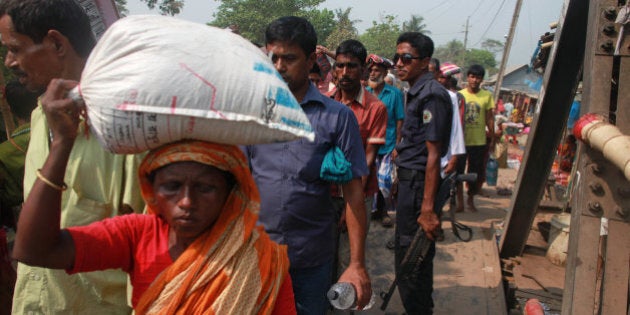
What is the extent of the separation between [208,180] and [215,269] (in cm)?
24

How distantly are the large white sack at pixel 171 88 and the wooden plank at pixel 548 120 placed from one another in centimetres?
278

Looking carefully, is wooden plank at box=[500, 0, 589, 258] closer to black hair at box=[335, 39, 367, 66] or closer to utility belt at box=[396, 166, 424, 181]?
utility belt at box=[396, 166, 424, 181]

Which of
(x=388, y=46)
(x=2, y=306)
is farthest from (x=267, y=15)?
(x=2, y=306)

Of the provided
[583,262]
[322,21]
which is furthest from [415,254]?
[322,21]

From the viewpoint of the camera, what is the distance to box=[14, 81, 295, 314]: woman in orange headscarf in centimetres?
114

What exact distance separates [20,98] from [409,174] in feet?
8.68

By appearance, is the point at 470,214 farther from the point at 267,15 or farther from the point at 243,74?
the point at 267,15

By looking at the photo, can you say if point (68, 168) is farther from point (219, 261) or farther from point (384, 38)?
point (384, 38)

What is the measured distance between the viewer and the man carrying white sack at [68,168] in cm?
147

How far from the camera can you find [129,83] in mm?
1088

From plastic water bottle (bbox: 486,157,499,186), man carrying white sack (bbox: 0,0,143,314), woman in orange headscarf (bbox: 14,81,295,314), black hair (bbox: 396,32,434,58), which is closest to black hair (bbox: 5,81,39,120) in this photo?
man carrying white sack (bbox: 0,0,143,314)

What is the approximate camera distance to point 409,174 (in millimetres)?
3348

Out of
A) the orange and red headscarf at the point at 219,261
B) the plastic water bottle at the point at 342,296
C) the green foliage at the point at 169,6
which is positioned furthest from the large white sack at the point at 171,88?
the green foliage at the point at 169,6

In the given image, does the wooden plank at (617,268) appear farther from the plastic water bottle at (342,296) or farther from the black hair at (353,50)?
the black hair at (353,50)
